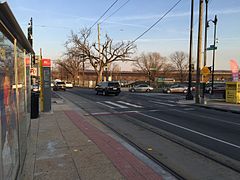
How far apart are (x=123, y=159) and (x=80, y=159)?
0.99 metres

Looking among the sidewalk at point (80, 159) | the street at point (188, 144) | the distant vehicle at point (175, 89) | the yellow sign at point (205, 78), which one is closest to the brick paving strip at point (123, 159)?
the sidewalk at point (80, 159)

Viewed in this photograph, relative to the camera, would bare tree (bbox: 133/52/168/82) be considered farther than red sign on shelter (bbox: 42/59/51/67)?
Yes

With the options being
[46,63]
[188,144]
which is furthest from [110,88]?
[188,144]

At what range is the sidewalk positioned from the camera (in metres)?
5.29

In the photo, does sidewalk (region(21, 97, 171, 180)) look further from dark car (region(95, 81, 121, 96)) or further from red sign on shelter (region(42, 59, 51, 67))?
dark car (region(95, 81, 121, 96))

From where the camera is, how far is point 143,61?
383 ft

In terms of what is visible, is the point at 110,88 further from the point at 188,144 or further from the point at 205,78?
the point at 188,144

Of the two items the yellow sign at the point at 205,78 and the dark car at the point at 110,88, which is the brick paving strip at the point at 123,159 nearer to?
the yellow sign at the point at 205,78

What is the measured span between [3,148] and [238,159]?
5.53 metres

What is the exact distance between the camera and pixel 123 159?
6.26 metres

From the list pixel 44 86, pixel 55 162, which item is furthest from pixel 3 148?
pixel 44 86

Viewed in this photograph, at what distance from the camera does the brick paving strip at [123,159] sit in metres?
5.29

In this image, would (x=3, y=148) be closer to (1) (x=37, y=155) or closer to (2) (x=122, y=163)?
(2) (x=122, y=163)

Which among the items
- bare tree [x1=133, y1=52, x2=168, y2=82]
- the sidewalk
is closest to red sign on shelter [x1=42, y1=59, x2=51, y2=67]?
the sidewalk
